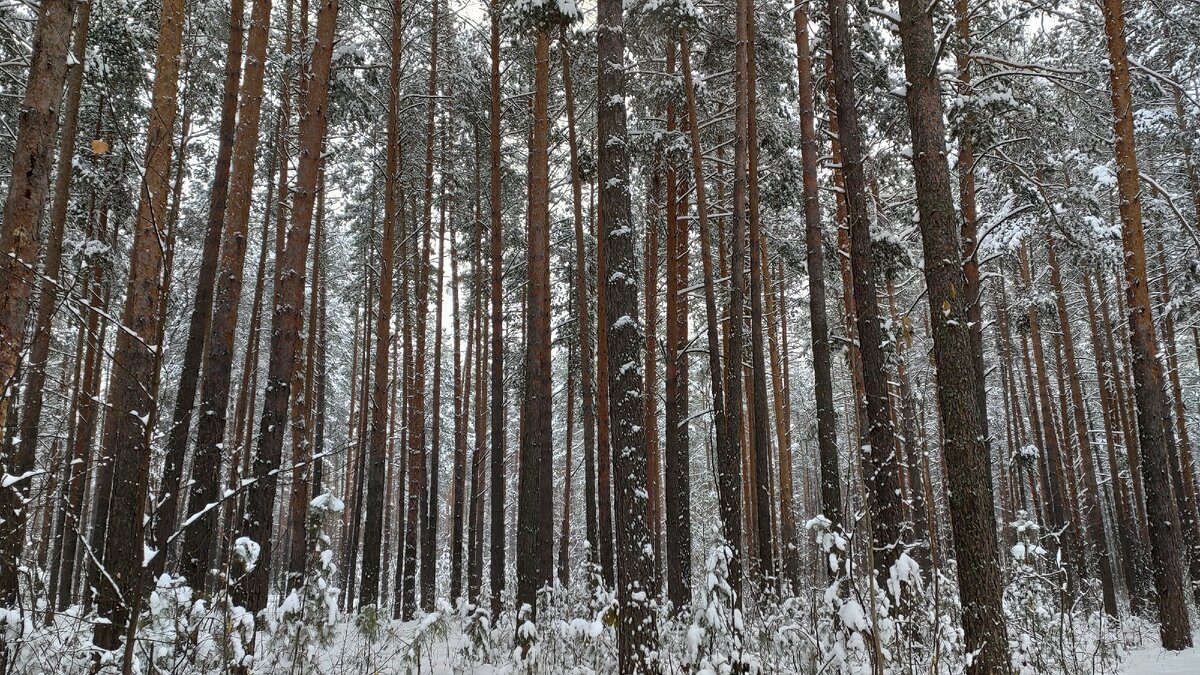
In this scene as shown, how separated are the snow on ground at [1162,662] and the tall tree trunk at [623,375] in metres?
5.84

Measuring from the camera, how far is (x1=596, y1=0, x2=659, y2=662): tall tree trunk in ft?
19.5

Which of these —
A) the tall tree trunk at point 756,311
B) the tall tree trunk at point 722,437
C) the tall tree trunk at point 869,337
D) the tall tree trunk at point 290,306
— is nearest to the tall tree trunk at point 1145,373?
the tall tree trunk at point 869,337

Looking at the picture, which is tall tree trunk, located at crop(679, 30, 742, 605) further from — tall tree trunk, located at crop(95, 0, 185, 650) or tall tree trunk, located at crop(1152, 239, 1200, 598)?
tall tree trunk, located at crop(1152, 239, 1200, 598)

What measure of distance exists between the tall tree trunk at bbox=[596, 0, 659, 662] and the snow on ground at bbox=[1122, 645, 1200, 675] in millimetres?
5837

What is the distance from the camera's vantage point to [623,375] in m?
6.39

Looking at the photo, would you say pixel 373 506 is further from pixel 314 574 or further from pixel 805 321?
pixel 805 321

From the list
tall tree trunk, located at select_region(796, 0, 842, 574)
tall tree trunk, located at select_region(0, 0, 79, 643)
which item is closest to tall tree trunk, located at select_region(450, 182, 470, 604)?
tall tree trunk, located at select_region(796, 0, 842, 574)

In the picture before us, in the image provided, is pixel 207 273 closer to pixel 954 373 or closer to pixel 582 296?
pixel 582 296

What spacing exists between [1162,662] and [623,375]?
311 inches

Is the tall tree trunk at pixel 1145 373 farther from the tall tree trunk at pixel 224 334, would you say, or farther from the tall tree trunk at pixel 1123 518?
the tall tree trunk at pixel 224 334

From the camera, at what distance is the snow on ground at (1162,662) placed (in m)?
7.15

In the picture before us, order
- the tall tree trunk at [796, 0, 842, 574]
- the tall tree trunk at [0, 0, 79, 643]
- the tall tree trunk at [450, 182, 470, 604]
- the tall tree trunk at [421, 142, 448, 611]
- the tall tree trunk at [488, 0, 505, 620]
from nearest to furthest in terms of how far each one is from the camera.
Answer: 1. the tall tree trunk at [0, 0, 79, 643]
2. the tall tree trunk at [796, 0, 842, 574]
3. the tall tree trunk at [488, 0, 505, 620]
4. the tall tree trunk at [421, 142, 448, 611]
5. the tall tree trunk at [450, 182, 470, 604]

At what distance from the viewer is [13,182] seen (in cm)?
378

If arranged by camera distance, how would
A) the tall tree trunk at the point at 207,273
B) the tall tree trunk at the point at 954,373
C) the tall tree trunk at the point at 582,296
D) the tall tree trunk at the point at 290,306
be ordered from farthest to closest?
the tall tree trunk at the point at 582,296, the tall tree trunk at the point at 207,273, the tall tree trunk at the point at 290,306, the tall tree trunk at the point at 954,373
